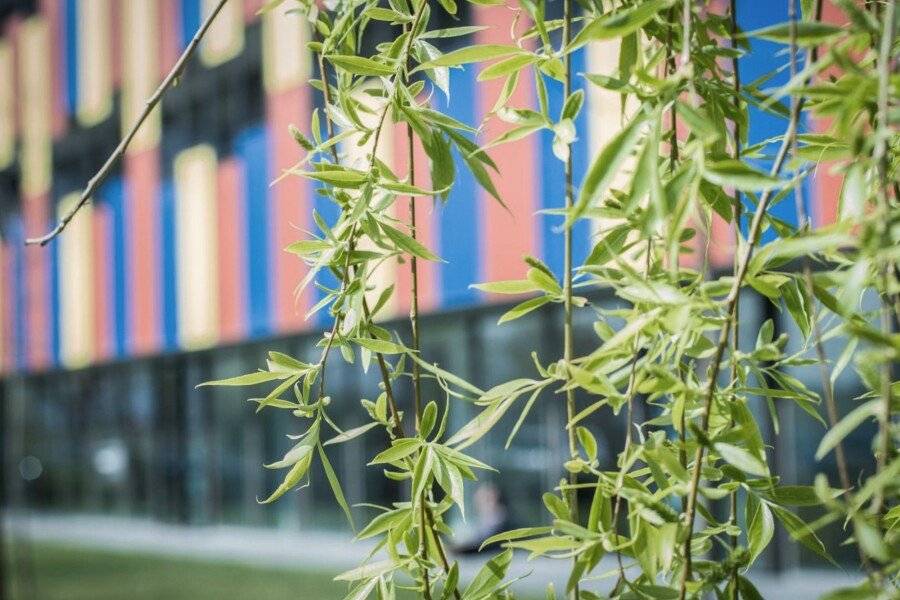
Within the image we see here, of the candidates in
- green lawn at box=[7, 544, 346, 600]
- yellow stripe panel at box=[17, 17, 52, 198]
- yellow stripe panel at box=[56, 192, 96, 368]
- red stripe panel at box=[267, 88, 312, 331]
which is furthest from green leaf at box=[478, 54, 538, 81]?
yellow stripe panel at box=[17, 17, 52, 198]

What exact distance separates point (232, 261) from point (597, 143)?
20.9 ft

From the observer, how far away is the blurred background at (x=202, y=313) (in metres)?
8.77

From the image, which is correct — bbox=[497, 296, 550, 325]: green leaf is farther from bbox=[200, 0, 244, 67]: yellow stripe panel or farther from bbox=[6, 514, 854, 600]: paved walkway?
bbox=[200, 0, 244, 67]: yellow stripe panel

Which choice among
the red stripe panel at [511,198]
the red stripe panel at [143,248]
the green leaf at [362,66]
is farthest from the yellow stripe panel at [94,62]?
the green leaf at [362,66]

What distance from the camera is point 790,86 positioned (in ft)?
1.94

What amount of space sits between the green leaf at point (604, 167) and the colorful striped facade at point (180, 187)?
705 cm

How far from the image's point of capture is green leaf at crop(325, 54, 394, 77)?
2.68 feet

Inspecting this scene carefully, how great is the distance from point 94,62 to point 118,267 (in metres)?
3.18

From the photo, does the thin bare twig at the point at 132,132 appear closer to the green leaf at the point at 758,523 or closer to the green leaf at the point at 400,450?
the green leaf at the point at 400,450

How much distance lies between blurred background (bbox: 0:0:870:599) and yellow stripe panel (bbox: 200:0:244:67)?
0.16ft

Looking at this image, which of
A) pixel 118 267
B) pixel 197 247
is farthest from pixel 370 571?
pixel 118 267

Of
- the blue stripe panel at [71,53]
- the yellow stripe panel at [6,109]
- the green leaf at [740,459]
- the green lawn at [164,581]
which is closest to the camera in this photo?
the green leaf at [740,459]

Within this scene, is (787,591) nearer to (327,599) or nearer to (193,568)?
(327,599)

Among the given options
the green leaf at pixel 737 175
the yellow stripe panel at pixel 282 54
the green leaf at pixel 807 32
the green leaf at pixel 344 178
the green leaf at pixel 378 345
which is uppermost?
the yellow stripe panel at pixel 282 54
